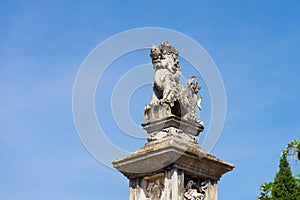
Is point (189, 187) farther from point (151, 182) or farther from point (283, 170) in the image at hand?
point (283, 170)

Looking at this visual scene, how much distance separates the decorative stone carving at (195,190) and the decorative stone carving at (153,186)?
0.47 metres

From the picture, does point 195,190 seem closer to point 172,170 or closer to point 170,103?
point 172,170

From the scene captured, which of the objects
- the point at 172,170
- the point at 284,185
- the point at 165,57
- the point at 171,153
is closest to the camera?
the point at 171,153

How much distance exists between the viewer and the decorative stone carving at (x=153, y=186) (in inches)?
438

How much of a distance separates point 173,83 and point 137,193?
2.15m

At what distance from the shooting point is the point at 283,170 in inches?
876

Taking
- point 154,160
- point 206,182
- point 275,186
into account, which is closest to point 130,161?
point 154,160

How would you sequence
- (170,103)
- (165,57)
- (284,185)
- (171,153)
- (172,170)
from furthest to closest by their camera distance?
(284,185), (165,57), (170,103), (172,170), (171,153)

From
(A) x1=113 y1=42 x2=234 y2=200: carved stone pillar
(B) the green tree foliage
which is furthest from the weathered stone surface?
(B) the green tree foliage

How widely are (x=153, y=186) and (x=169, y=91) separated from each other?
1.76 m

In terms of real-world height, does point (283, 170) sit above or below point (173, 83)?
above

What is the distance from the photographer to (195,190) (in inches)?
440

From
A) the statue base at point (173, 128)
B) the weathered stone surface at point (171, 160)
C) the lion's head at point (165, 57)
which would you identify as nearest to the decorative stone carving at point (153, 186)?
the weathered stone surface at point (171, 160)

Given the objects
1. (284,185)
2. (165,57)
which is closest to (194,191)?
(165,57)
